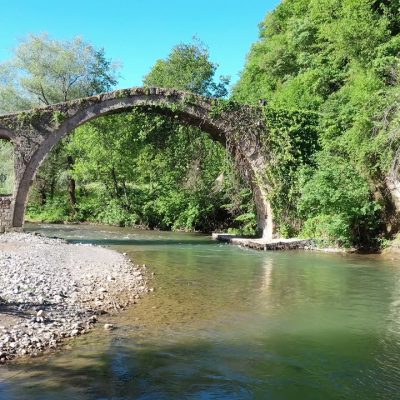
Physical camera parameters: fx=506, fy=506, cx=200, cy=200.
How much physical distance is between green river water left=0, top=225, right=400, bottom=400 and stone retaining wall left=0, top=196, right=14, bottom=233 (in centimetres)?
947

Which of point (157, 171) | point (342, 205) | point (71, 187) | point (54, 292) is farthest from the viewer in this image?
point (71, 187)

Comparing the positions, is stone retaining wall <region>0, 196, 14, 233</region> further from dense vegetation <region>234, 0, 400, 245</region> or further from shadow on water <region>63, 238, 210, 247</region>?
dense vegetation <region>234, 0, 400, 245</region>

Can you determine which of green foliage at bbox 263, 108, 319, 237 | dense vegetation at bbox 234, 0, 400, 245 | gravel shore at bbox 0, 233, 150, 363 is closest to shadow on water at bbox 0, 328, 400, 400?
gravel shore at bbox 0, 233, 150, 363

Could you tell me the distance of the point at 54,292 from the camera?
331 inches

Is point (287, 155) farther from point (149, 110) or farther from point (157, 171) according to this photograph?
point (157, 171)

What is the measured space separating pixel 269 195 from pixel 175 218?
8365 millimetres

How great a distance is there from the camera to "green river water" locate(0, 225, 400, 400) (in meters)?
5.11

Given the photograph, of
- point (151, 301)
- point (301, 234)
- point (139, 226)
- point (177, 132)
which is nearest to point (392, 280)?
point (151, 301)

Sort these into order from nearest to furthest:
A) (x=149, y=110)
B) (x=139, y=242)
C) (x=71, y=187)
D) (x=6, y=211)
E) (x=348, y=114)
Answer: (x=6, y=211), (x=348, y=114), (x=139, y=242), (x=149, y=110), (x=71, y=187)

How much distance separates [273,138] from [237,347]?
15.1m

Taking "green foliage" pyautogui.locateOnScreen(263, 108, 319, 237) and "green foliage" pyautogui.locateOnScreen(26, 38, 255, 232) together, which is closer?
"green foliage" pyautogui.locateOnScreen(263, 108, 319, 237)

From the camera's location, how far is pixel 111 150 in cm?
2806

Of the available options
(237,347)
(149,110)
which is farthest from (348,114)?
(237,347)

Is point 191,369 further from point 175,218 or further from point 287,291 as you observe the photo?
point 175,218
